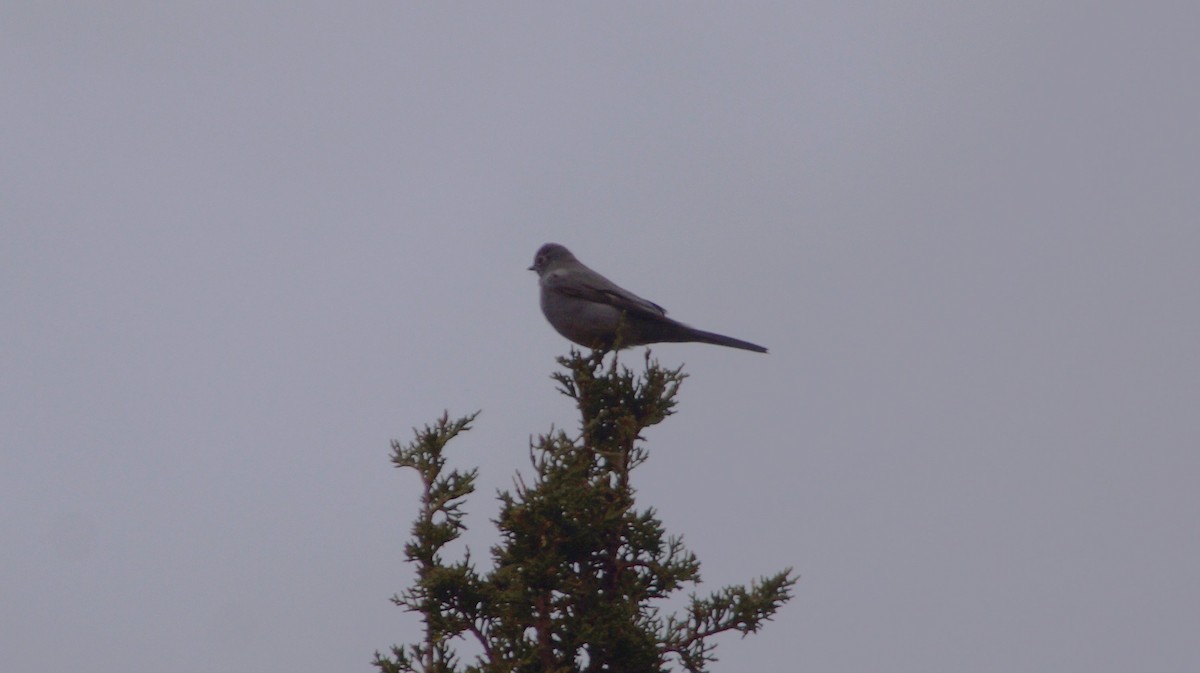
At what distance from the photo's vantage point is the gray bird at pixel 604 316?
30.7 feet

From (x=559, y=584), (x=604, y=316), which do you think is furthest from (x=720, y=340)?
(x=559, y=584)

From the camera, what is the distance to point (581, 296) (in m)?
9.59

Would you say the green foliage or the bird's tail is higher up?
the bird's tail

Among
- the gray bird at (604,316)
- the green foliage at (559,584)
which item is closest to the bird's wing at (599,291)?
the gray bird at (604,316)

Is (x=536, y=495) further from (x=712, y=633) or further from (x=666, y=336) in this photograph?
(x=666, y=336)

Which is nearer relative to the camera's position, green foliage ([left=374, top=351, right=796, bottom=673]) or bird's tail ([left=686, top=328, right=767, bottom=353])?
green foliage ([left=374, top=351, right=796, bottom=673])

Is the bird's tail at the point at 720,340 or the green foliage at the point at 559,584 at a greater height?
the bird's tail at the point at 720,340

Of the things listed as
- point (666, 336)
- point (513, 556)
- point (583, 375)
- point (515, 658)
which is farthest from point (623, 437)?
point (666, 336)

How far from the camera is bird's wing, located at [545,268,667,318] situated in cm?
939

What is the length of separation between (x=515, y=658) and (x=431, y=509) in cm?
82

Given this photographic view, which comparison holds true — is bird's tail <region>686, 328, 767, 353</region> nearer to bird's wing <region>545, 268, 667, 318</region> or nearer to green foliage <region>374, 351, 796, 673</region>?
bird's wing <region>545, 268, 667, 318</region>

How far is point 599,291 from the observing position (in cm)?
952

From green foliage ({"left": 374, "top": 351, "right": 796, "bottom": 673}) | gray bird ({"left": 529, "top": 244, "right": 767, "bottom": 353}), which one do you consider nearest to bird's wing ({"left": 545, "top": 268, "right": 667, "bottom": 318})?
gray bird ({"left": 529, "top": 244, "right": 767, "bottom": 353})

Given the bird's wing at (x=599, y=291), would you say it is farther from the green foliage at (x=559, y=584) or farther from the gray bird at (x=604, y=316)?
the green foliage at (x=559, y=584)
